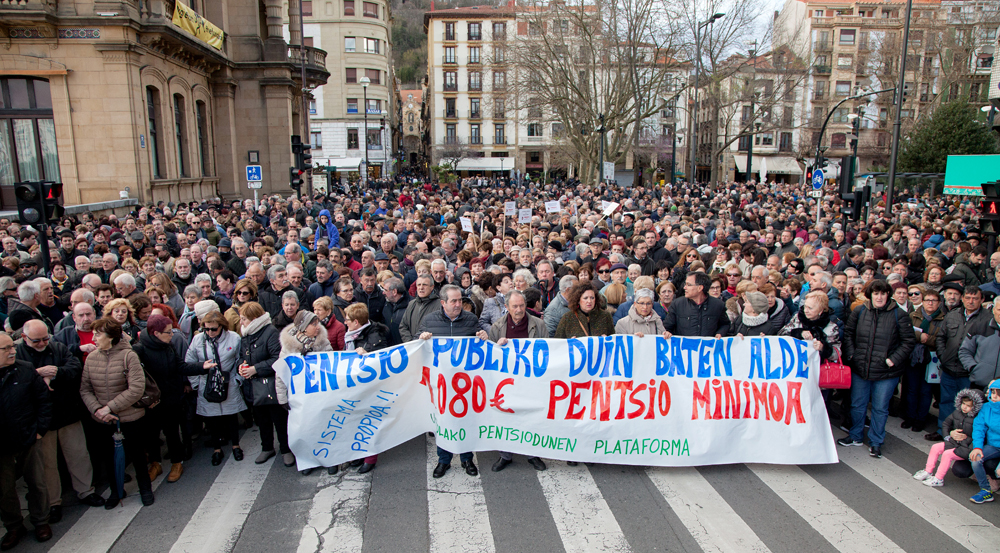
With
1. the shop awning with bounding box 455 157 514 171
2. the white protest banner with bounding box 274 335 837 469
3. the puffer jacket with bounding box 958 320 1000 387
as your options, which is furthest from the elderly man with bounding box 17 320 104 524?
the shop awning with bounding box 455 157 514 171

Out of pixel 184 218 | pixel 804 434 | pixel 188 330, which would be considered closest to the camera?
pixel 804 434

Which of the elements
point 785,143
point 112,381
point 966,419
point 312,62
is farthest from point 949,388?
point 785,143

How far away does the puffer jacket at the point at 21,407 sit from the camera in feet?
15.5

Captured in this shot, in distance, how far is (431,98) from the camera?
7488 centimetres

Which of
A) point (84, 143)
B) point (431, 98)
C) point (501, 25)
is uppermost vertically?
point (501, 25)

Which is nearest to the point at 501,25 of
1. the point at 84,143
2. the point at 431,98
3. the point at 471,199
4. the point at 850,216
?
the point at 431,98

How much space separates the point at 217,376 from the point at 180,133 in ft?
70.9

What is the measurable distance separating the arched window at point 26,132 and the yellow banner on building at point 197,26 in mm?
4622

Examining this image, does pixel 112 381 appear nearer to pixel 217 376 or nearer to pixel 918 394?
pixel 217 376

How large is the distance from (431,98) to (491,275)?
230ft

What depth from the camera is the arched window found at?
19.8 metres

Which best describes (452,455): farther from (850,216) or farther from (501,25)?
(501,25)

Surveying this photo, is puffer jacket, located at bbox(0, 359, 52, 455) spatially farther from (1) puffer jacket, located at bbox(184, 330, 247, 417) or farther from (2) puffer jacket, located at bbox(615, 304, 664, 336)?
(2) puffer jacket, located at bbox(615, 304, 664, 336)

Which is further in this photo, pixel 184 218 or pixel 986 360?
pixel 184 218
